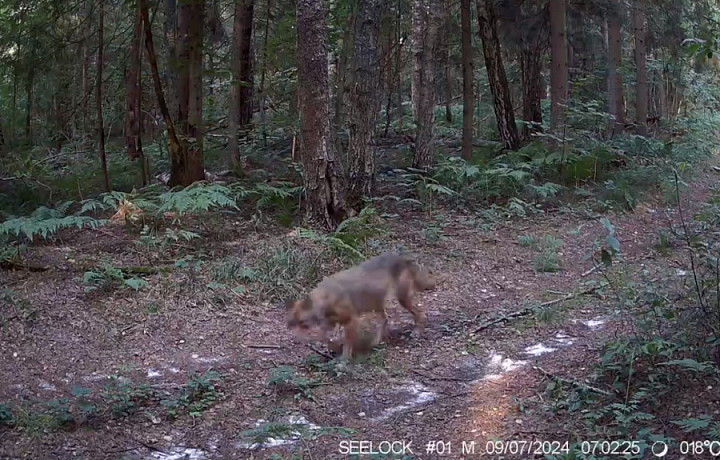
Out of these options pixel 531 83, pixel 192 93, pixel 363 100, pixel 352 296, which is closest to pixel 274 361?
pixel 352 296

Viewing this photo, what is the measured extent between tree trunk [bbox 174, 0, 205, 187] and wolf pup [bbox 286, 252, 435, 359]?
8.90m

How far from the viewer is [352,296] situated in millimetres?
2201

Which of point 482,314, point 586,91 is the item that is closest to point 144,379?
point 482,314

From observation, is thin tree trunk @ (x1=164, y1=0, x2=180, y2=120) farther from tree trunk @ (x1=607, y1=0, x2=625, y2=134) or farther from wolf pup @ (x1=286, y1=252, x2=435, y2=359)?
wolf pup @ (x1=286, y1=252, x2=435, y2=359)

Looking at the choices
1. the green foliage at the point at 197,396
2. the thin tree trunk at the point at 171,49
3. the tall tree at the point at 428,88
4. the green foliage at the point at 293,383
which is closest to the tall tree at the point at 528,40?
the tall tree at the point at 428,88

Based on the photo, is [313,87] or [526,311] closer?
[526,311]

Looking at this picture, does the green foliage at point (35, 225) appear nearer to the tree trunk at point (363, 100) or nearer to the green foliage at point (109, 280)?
the green foliage at point (109, 280)

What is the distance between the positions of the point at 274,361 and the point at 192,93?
624 centimetres

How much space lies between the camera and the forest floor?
4539 mm

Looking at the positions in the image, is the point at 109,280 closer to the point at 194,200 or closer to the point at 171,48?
the point at 194,200

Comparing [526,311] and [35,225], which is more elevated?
[35,225]

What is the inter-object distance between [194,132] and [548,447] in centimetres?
834

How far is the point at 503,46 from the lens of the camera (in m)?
19.4

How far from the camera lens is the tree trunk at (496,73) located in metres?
15.3
